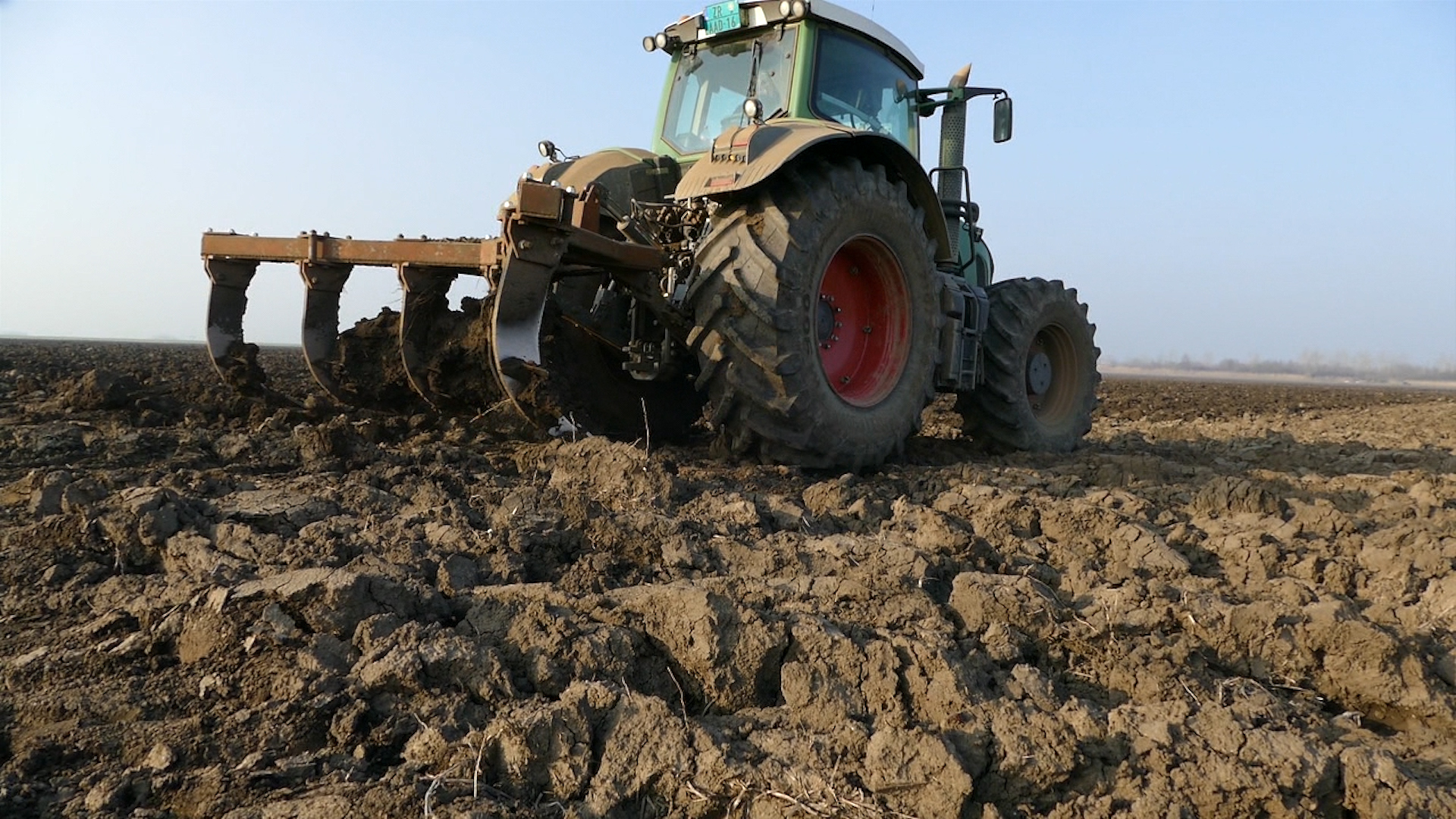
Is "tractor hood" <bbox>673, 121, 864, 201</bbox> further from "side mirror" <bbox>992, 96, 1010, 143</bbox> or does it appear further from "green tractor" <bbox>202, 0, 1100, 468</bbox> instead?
"side mirror" <bbox>992, 96, 1010, 143</bbox>

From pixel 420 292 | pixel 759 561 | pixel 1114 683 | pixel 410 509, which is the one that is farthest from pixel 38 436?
pixel 1114 683

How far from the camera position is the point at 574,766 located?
1.80 m

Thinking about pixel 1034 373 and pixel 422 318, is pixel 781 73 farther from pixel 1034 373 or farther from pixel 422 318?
pixel 1034 373

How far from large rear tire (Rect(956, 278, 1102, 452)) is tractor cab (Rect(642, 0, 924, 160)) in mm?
1166

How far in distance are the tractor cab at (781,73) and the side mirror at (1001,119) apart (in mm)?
Answer: 456

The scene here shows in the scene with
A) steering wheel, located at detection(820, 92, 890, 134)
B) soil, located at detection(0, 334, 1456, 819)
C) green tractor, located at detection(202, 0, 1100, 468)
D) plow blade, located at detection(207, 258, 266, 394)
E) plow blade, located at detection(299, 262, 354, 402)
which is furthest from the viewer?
steering wheel, located at detection(820, 92, 890, 134)

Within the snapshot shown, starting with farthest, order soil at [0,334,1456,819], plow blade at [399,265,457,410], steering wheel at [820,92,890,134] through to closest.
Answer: steering wheel at [820,92,890,134], plow blade at [399,265,457,410], soil at [0,334,1456,819]

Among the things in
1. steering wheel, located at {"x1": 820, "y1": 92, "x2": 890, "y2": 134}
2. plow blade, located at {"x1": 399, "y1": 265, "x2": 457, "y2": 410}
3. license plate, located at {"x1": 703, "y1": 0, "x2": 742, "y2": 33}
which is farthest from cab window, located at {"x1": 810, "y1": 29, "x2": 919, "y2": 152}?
plow blade, located at {"x1": 399, "y1": 265, "x2": 457, "y2": 410}

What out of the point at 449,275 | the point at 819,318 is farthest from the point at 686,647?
the point at 449,275

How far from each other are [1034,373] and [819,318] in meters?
2.30

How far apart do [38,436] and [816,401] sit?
3091 millimetres

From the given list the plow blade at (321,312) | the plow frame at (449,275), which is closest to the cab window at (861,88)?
the plow frame at (449,275)

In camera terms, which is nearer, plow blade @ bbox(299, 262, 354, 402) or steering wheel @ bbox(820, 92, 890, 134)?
plow blade @ bbox(299, 262, 354, 402)

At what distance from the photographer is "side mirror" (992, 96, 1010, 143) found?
19.3 feet
